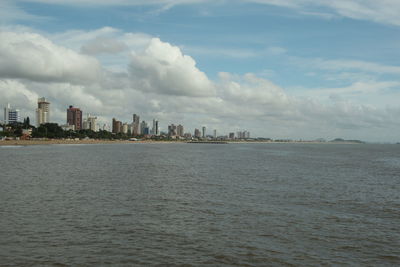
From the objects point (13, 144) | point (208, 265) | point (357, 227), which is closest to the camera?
point (208, 265)

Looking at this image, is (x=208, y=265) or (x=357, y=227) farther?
(x=357, y=227)

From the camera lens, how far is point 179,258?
17234 mm

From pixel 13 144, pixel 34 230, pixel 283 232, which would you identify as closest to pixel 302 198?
pixel 283 232

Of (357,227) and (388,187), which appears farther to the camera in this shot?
(388,187)

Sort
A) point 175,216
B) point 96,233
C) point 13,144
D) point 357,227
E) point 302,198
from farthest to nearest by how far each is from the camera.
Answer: point 13,144 < point 302,198 < point 175,216 < point 357,227 < point 96,233

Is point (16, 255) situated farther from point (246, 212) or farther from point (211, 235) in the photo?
point (246, 212)

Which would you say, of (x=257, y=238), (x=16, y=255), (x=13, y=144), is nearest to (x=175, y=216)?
(x=257, y=238)

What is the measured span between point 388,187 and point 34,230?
40503mm

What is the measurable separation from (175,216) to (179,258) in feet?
28.6

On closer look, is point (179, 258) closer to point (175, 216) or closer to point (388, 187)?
point (175, 216)

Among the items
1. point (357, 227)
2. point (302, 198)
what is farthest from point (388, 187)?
point (357, 227)

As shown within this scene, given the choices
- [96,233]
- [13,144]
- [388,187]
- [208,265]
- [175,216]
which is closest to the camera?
[208,265]

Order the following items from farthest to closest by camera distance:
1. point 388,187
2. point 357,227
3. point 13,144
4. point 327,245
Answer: point 13,144 < point 388,187 < point 357,227 < point 327,245

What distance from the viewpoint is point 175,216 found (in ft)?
85.0
